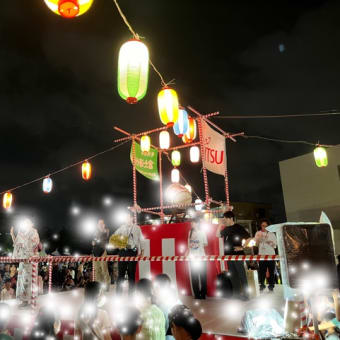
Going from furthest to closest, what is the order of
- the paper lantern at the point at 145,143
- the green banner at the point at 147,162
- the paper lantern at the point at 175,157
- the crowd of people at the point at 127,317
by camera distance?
the paper lantern at the point at 175,157 → the paper lantern at the point at 145,143 → the green banner at the point at 147,162 → the crowd of people at the point at 127,317

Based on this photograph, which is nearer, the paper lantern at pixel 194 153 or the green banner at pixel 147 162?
the green banner at pixel 147 162

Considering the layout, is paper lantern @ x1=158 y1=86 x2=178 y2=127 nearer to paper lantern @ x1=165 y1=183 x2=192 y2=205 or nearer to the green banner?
the green banner

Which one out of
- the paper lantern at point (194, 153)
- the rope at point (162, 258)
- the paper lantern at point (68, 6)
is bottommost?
the rope at point (162, 258)

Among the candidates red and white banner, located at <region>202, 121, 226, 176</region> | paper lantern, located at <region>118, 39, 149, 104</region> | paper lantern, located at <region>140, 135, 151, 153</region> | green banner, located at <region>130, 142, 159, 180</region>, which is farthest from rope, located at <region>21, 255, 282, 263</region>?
paper lantern, located at <region>140, 135, 151, 153</region>

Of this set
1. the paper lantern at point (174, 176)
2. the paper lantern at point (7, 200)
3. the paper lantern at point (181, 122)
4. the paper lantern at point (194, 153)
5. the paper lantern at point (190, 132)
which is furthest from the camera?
the paper lantern at point (174, 176)

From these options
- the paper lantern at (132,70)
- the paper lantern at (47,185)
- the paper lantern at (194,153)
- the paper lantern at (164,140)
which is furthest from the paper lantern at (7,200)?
the paper lantern at (132,70)

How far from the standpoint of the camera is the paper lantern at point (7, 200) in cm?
1713

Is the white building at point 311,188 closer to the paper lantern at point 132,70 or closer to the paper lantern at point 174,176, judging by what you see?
the paper lantern at point 174,176

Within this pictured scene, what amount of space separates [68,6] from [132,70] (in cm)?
231

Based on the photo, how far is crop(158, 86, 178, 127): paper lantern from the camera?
9.05 meters

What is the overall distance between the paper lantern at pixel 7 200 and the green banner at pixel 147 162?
30.0ft

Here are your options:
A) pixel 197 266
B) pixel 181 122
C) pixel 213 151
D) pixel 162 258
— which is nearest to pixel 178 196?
pixel 213 151

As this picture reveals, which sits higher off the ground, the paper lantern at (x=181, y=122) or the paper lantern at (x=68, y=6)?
the paper lantern at (x=181, y=122)

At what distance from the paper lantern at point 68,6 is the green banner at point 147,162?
Result: 25.6ft
